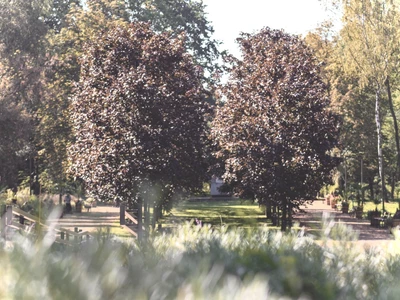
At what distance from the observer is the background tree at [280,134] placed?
21.6m

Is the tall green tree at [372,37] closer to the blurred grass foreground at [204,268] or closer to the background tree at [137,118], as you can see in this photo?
the background tree at [137,118]

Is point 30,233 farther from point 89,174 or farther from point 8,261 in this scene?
point 89,174

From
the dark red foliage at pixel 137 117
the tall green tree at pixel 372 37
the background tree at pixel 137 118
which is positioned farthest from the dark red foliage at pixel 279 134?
the tall green tree at pixel 372 37

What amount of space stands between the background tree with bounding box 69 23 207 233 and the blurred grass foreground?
12.7m

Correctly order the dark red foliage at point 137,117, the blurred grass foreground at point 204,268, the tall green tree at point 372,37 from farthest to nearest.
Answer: the tall green tree at point 372,37 → the dark red foliage at point 137,117 → the blurred grass foreground at point 204,268

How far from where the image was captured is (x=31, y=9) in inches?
1337

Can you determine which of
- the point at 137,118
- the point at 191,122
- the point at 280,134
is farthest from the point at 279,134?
the point at 137,118

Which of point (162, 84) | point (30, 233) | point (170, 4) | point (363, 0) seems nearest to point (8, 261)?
point (30, 233)

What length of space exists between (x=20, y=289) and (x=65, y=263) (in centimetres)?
36

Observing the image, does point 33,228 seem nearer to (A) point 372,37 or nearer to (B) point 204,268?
(B) point 204,268

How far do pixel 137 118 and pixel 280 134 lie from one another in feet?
15.0

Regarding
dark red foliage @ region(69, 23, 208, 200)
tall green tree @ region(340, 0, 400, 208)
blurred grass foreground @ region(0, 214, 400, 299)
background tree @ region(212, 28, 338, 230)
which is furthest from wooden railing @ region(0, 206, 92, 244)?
tall green tree @ region(340, 0, 400, 208)

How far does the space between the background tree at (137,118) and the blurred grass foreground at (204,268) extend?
1272 centimetres

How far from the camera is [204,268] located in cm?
278
